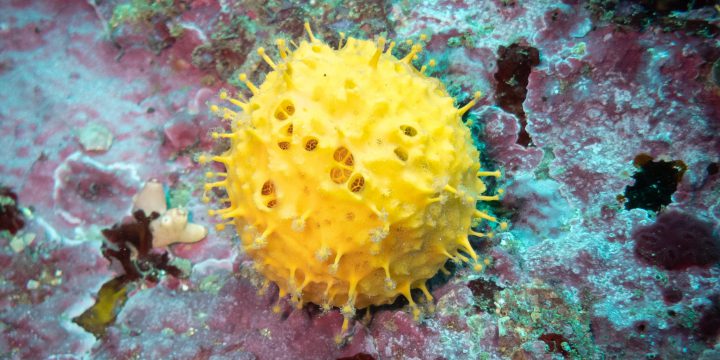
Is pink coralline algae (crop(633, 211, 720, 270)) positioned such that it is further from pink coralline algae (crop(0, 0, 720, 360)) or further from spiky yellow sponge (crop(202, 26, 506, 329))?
spiky yellow sponge (crop(202, 26, 506, 329))

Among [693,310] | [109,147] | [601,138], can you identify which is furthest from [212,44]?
[693,310]

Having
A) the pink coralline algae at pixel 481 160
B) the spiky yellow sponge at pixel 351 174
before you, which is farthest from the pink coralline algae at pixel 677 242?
the spiky yellow sponge at pixel 351 174

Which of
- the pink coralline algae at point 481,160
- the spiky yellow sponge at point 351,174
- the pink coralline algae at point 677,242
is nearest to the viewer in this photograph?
the spiky yellow sponge at point 351,174

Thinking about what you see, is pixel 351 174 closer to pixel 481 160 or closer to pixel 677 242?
pixel 481 160

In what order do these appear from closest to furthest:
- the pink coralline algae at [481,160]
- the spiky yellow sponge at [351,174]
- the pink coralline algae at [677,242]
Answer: the spiky yellow sponge at [351,174]
the pink coralline algae at [677,242]
the pink coralline algae at [481,160]

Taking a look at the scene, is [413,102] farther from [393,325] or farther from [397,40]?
[393,325]

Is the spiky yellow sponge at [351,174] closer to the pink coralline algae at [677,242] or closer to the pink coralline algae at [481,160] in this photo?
the pink coralline algae at [481,160]

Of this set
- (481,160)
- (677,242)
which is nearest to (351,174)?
(481,160)

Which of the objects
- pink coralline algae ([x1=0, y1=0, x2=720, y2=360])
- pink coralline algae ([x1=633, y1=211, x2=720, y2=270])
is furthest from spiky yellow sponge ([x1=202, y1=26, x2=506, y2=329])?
pink coralline algae ([x1=633, y1=211, x2=720, y2=270])

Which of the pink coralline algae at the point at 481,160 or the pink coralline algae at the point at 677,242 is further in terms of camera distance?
the pink coralline algae at the point at 481,160
